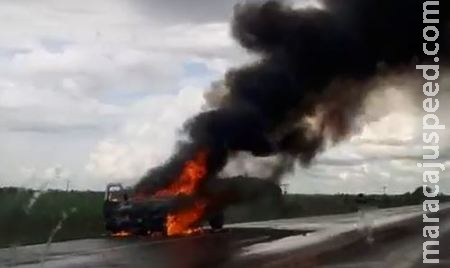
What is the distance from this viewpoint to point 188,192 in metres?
30.7

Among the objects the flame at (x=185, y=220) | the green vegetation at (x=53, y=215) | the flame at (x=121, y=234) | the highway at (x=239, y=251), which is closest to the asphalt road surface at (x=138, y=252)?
the highway at (x=239, y=251)

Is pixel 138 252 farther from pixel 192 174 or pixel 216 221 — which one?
pixel 216 221

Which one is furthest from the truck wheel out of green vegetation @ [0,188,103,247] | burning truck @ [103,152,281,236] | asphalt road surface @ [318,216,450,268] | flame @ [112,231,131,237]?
asphalt road surface @ [318,216,450,268]

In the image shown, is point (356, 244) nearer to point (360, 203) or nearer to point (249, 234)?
point (249, 234)

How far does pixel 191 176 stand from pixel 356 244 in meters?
5.96

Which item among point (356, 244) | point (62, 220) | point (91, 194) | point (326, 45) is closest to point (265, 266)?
point (356, 244)

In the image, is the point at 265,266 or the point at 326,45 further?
the point at 326,45

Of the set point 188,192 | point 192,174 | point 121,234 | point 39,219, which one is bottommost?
point 121,234

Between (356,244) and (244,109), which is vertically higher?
(244,109)

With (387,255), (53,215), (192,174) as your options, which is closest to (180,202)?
(192,174)

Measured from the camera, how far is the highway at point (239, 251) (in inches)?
845

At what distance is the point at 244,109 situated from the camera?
30.4 metres

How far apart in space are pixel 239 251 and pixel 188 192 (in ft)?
20.9

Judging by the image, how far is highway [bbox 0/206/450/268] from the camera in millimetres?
21469
